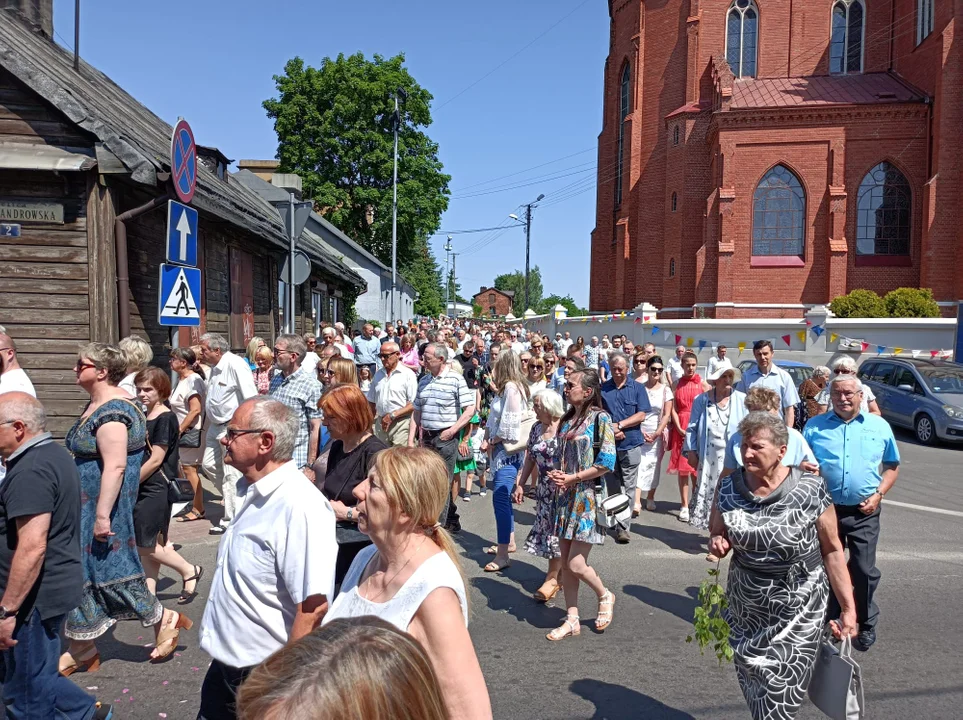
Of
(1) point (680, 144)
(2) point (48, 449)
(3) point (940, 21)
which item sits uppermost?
(3) point (940, 21)

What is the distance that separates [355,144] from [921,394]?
3065cm

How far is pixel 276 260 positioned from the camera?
1719cm

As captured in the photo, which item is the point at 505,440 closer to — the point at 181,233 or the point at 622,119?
the point at 181,233

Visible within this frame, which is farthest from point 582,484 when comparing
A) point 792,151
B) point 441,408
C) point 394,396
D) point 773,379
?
point 792,151

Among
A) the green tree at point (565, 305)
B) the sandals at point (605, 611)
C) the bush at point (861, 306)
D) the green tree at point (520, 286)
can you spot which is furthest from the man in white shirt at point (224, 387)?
the green tree at point (520, 286)

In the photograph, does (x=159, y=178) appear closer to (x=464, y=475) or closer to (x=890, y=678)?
(x=464, y=475)

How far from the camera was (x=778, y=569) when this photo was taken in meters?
3.52

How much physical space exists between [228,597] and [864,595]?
3.98m

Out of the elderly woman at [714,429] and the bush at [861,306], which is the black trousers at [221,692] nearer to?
the elderly woman at [714,429]

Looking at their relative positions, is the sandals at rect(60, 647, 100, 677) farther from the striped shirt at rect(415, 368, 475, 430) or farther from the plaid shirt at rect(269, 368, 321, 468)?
the striped shirt at rect(415, 368, 475, 430)

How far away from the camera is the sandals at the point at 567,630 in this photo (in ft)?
16.9

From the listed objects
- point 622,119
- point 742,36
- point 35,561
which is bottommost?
point 35,561

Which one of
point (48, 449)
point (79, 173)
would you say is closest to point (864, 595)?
point (48, 449)

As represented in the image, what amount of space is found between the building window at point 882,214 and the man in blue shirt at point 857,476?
3087 centimetres
